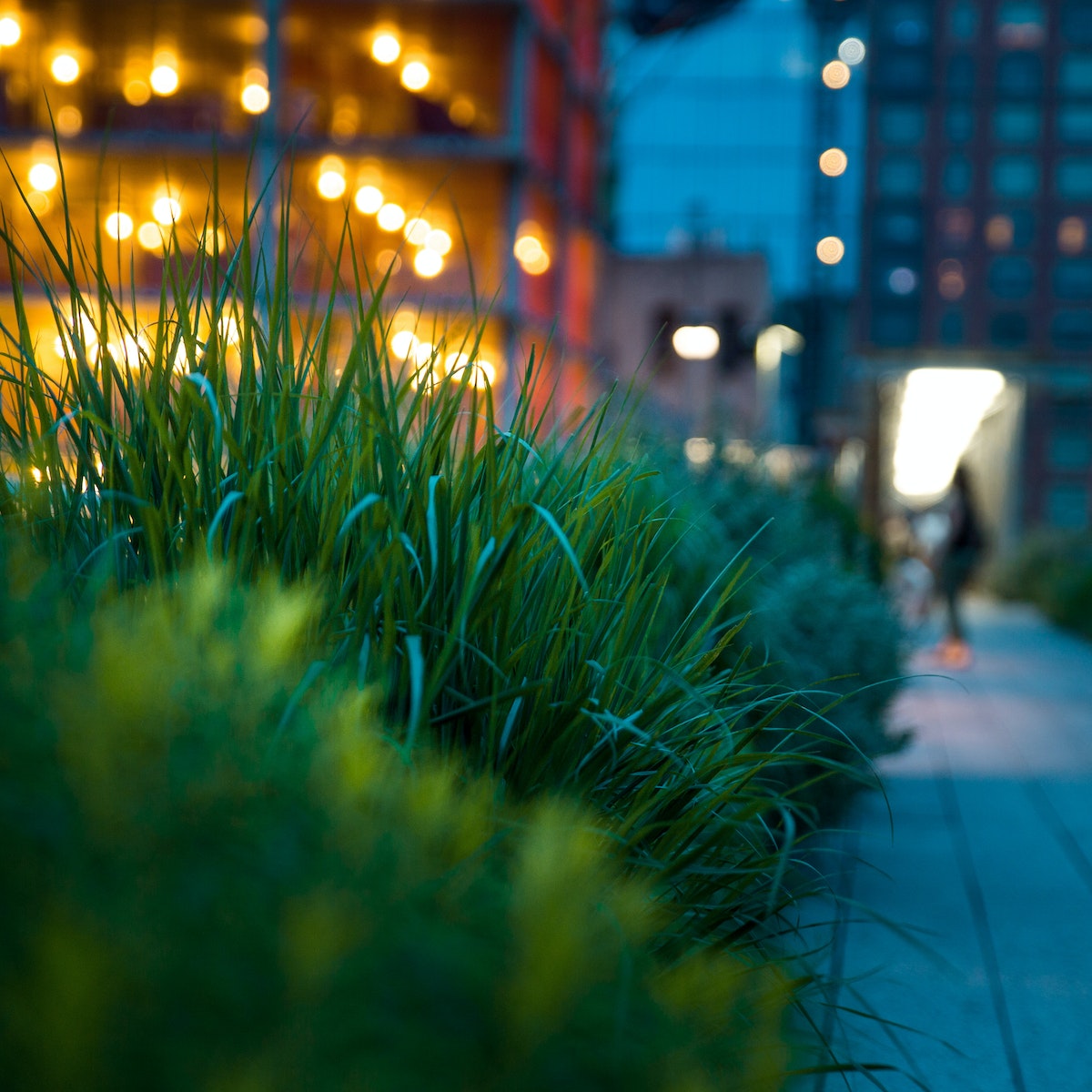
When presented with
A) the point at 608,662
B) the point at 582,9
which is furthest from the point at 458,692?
the point at 582,9

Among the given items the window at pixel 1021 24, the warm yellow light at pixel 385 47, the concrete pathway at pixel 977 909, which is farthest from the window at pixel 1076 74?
the concrete pathway at pixel 977 909

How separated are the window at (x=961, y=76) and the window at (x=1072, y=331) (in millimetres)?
10511

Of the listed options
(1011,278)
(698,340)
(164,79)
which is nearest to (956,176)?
(1011,278)

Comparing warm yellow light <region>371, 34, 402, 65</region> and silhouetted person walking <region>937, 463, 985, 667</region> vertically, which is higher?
warm yellow light <region>371, 34, 402, 65</region>

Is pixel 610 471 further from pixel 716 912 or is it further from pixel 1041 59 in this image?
pixel 1041 59

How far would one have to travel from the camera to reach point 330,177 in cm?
1925

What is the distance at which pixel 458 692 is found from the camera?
2.12m

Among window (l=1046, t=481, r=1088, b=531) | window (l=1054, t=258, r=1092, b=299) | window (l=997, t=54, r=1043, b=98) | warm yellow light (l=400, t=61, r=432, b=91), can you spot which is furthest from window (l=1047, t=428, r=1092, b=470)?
warm yellow light (l=400, t=61, r=432, b=91)

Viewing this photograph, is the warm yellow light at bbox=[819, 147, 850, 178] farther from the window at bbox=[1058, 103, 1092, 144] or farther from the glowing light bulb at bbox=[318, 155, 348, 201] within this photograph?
the glowing light bulb at bbox=[318, 155, 348, 201]

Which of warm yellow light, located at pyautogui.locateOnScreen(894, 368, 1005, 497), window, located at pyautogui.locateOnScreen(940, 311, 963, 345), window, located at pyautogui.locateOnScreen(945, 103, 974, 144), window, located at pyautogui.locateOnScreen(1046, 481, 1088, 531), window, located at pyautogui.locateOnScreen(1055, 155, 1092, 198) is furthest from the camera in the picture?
window, located at pyautogui.locateOnScreen(940, 311, 963, 345)

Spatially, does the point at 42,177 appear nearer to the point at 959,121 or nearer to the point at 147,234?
the point at 147,234

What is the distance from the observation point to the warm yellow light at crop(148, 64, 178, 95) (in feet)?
64.1

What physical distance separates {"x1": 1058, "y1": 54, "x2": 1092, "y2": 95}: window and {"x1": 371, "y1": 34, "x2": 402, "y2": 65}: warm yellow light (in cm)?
4567

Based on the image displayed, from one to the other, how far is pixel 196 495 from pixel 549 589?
60 cm
